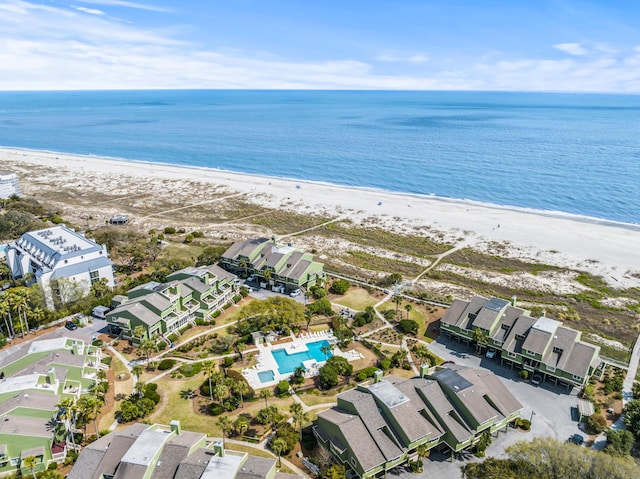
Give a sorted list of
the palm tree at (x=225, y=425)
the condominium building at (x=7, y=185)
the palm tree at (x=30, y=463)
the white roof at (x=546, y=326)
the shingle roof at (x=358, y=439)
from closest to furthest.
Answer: the palm tree at (x=30, y=463) < the shingle roof at (x=358, y=439) < the palm tree at (x=225, y=425) < the white roof at (x=546, y=326) < the condominium building at (x=7, y=185)

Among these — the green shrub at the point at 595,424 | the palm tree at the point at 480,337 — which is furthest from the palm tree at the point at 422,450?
the palm tree at the point at 480,337

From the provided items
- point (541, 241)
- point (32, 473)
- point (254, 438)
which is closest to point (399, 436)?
point (254, 438)

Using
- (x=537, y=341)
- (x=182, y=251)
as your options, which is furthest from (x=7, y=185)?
(x=537, y=341)

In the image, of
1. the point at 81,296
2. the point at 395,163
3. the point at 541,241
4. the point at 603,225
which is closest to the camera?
the point at 81,296

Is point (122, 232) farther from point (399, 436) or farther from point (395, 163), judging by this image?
point (395, 163)

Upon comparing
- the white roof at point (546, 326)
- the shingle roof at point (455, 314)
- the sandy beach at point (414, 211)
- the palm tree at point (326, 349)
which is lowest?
the palm tree at point (326, 349)

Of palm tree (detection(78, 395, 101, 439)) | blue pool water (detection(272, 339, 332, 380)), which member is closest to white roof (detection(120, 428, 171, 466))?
palm tree (detection(78, 395, 101, 439))

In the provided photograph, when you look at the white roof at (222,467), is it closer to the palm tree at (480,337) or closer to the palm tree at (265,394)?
the palm tree at (265,394)
